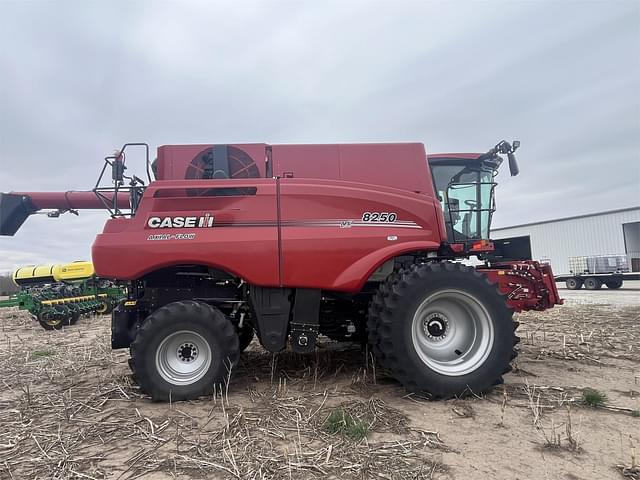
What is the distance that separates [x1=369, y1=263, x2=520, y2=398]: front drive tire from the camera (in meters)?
4.43

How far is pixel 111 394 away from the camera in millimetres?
4809

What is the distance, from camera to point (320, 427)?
11.8 feet

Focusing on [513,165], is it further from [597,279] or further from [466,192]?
[597,279]

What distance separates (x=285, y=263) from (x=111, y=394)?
7.54 ft

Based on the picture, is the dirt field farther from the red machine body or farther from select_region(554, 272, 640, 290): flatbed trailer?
select_region(554, 272, 640, 290): flatbed trailer

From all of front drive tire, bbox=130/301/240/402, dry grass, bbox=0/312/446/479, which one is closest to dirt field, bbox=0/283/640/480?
dry grass, bbox=0/312/446/479

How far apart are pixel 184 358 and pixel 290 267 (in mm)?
1406

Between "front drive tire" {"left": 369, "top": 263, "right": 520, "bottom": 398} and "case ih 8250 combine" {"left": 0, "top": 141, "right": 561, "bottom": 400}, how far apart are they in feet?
0.04

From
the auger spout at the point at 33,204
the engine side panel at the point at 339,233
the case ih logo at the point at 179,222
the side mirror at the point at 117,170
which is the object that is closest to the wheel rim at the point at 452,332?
the engine side panel at the point at 339,233

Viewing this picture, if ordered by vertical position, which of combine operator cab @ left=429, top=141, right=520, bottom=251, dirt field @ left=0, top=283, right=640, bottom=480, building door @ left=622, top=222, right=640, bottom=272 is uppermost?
building door @ left=622, top=222, right=640, bottom=272

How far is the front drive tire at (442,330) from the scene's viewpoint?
443 centimetres

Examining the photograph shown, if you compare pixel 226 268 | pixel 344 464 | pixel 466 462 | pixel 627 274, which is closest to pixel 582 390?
pixel 466 462

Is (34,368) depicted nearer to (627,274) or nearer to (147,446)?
(147,446)

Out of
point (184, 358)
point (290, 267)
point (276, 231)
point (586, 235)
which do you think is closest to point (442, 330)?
point (290, 267)
